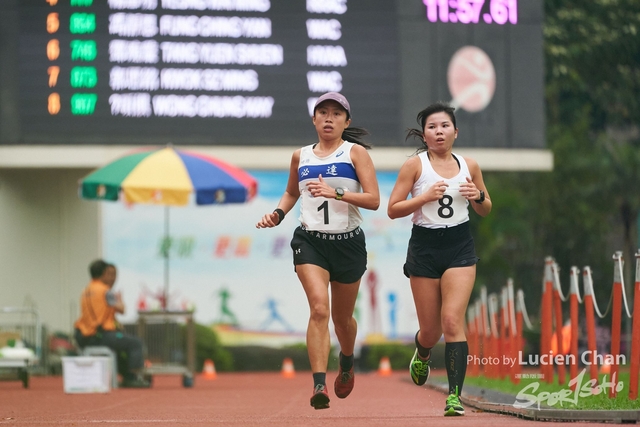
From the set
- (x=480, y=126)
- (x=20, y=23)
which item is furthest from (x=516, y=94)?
(x=20, y=23)

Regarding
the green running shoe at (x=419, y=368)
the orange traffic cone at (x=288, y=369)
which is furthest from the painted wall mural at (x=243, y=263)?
the green running shoe at (x=419, y=368)

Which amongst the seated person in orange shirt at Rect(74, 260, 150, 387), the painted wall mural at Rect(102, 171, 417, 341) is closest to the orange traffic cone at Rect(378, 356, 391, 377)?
the painted wall mural at Rect(102, 171, 417, 341)

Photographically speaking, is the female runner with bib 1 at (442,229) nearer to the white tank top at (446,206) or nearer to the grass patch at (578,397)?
the white tank top at (446,206)

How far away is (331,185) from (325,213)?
0.65 ft

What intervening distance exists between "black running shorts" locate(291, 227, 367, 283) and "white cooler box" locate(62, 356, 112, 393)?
236 inches

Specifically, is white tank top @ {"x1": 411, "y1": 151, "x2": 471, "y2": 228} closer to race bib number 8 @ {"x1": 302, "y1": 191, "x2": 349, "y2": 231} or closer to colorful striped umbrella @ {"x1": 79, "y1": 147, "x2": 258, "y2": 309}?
race bib number 8 @ {"x1": 302, "y1": 191, "x2": 349, "y2": 231}

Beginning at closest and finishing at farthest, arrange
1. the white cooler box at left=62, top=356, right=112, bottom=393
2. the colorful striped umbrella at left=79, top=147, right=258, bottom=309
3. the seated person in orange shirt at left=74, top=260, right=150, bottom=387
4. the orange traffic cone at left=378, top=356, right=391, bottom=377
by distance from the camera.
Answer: the white cooler box at left=62, top=356, right=112, bottom=393, the colorful striped umbrella at left=79, top=147, right=258, bottom=309, the seated person in orange shirt at left=74, top=260, right=150, bottom=387, the orange traffic cone at left=378, top=356, right=391, bottom=377

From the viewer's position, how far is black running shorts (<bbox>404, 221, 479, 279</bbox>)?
8.67 m

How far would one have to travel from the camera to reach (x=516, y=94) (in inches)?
742

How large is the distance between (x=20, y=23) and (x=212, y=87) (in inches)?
107

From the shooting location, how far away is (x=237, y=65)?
17.9m

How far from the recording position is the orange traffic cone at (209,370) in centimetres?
1944

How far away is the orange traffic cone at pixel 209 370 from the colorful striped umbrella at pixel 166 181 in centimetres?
392

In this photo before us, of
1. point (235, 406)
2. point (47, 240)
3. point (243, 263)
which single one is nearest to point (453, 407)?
point (235, 406)
